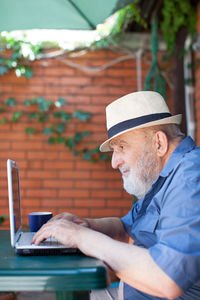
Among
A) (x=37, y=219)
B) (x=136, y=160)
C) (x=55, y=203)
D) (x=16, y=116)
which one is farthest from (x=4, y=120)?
(x=136, y=160)

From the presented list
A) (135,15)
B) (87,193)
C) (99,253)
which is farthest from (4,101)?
(99,253)

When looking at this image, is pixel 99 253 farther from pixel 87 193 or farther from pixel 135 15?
pixel 135 15

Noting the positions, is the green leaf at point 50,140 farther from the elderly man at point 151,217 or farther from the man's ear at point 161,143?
the man's ear at point 161,143

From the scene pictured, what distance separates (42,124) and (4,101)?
0.41 metres

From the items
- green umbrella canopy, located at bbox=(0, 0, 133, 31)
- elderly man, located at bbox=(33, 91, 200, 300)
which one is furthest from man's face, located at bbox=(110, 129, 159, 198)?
green umbrella canopy, located at bbox=(0, 0, 133, 31)

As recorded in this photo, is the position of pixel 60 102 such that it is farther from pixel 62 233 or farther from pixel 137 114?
pixel 62 233

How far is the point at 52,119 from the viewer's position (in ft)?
12.1

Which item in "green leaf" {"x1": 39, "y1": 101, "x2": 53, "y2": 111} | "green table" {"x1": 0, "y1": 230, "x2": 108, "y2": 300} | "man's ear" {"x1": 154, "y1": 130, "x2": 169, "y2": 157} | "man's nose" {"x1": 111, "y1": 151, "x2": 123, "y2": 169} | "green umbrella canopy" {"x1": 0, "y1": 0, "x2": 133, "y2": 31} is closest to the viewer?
"green table" {"x1": 0, "y1": 230, "x2": 108, "y2": 300}

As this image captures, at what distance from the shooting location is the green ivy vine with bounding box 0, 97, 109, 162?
361 centimetres

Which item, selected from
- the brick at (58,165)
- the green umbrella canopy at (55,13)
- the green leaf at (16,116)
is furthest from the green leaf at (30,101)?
the green umbrella canopy at (55,13)

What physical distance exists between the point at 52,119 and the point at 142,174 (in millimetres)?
2266

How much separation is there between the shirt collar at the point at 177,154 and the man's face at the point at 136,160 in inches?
4.5

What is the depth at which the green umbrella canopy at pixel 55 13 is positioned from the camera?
228 centimetres

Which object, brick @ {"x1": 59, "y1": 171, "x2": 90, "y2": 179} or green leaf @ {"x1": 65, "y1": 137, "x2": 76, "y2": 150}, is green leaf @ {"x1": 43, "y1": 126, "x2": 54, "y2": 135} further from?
brick @ {"x1": 59, "y1": 171, "x2": 90, "y2": 179}
